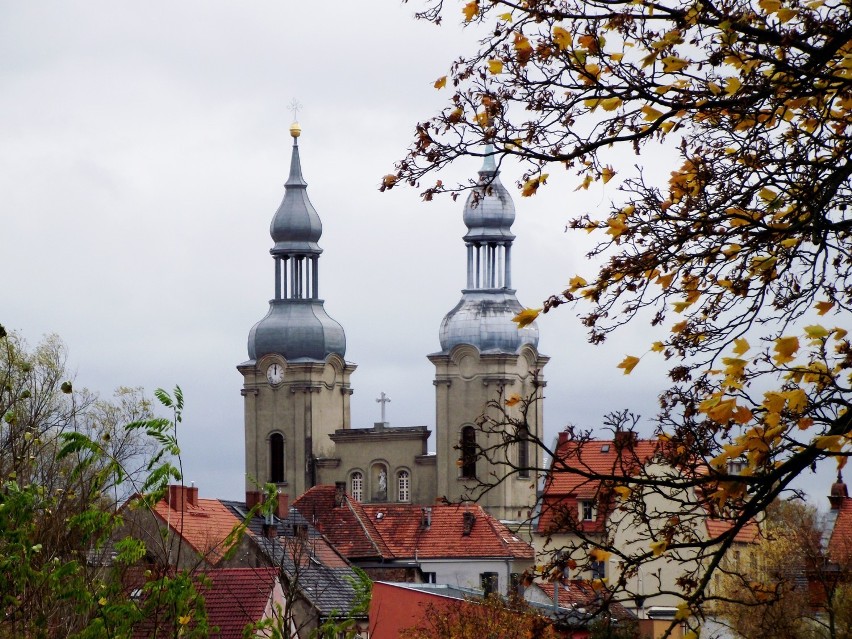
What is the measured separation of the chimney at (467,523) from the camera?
241 feet

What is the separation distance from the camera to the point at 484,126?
966 centimetres

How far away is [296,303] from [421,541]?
22785mm

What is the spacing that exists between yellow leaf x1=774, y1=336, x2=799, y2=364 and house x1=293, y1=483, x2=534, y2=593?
60790mm

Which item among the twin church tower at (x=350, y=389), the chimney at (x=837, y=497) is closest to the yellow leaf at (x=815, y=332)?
the chimney at (x=837, y=497)

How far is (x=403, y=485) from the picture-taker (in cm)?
8869

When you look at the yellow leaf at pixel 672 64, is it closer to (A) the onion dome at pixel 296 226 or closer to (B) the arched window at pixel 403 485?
(B) the arched window at pixel 403 485

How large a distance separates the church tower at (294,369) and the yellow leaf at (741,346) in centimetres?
8050

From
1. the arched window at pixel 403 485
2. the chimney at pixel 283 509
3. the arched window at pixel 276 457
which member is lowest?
the chimney at pixel 283 509

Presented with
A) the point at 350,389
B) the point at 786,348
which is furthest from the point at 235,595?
the point at 350,389

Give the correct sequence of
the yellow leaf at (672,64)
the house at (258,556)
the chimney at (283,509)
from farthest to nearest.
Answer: the chimney at (283,509) < the house at (258,556) < the yellow leaf at (672,64)

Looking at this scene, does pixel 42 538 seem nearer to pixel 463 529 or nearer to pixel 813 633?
pixel 813 633

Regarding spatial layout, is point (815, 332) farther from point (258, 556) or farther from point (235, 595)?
point (258, 556)

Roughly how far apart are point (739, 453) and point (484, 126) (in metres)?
2.24

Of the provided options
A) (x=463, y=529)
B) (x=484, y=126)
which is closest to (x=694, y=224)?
(x=484, y=126)
